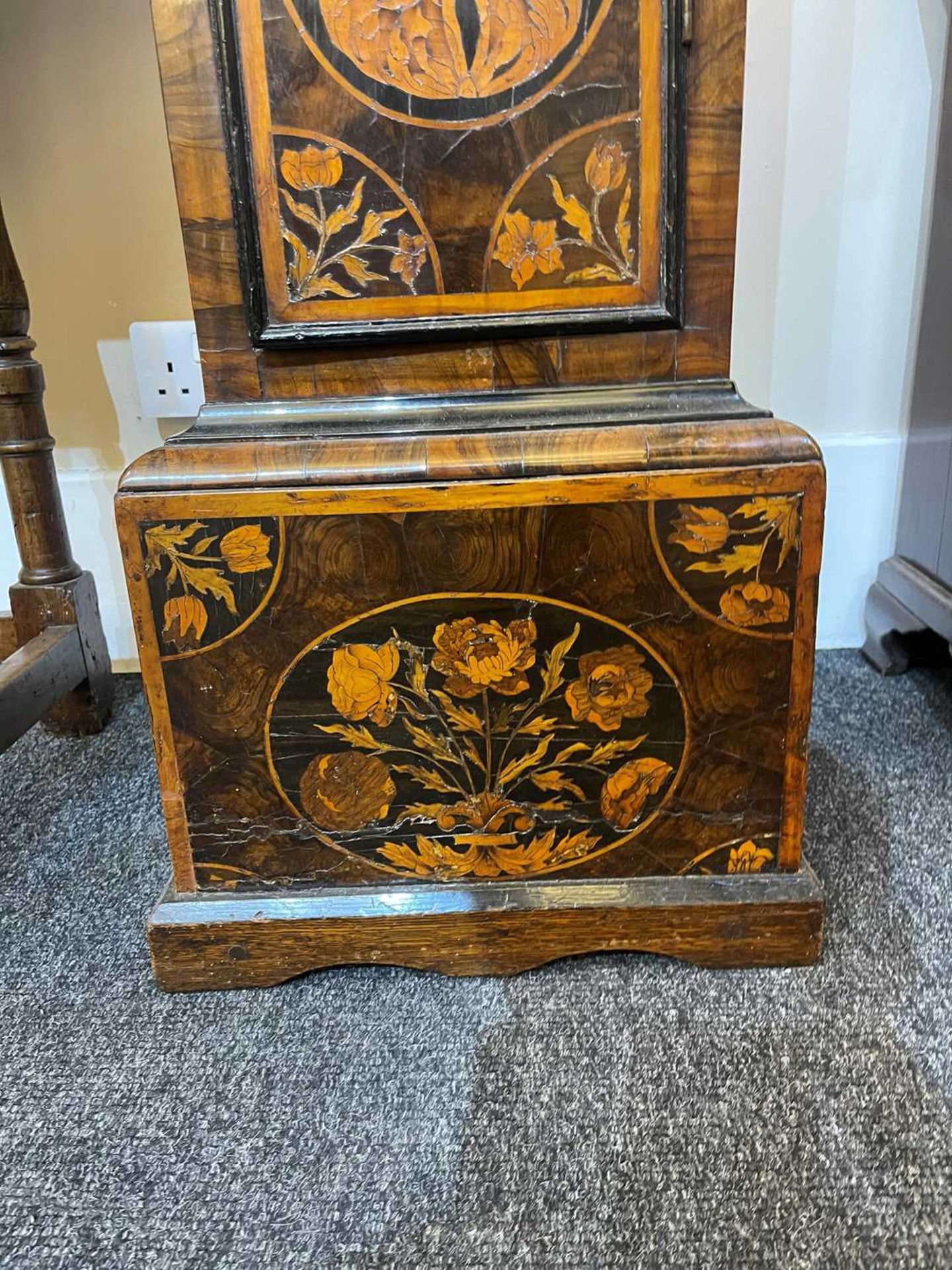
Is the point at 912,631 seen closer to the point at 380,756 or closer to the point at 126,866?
the point at 380,756

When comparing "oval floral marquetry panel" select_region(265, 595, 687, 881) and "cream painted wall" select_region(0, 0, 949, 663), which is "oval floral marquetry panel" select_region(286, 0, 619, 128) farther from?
"cream painted wall" select_region(0, 0, 949, 663)

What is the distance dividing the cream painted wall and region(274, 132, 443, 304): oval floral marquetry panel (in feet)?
1.96

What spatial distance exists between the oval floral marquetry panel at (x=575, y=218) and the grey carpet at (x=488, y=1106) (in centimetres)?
53

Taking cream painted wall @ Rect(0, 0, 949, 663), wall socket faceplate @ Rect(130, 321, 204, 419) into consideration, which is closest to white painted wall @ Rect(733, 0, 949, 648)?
cream painted wall @ Rect(0, 0, 949, 663)

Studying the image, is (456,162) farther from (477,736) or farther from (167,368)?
(167,368)

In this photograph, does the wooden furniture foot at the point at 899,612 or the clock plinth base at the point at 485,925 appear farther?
the wooden furniture foot at the point at 899,612

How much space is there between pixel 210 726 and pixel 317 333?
0.30 meters

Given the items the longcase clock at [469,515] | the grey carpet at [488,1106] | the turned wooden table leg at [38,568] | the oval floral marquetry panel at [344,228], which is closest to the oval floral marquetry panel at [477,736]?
the longcase clock at [469,515]

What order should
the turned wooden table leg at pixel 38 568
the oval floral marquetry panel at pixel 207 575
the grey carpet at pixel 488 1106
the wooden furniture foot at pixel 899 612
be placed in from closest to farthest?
the grey carpet at pixel 488 1106 → the oval floral marquetry panel at pixel 207 575 → the turned wooden table leg at pixel 38 568 → the wooden furniture foot at pixel 899 612

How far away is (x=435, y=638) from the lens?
2.23 ft

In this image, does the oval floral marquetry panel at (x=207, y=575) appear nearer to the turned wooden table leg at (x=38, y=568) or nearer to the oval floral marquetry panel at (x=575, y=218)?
the oval floral marquetry panel at (x=575, y=218)

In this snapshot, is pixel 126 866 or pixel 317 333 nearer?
pixel 317 333

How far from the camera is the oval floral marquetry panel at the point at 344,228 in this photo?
641mm

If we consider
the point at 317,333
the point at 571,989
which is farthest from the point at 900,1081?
the point at 317,333
